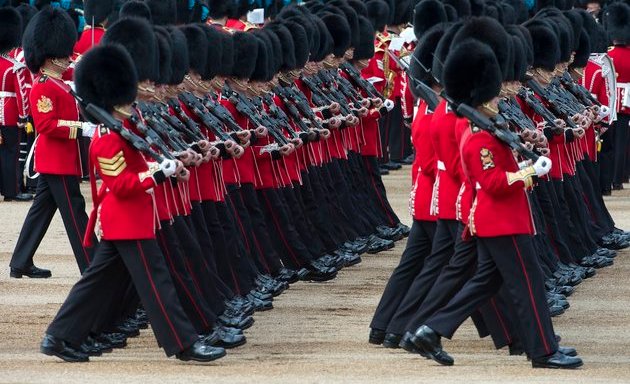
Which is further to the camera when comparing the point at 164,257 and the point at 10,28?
the point at 10,28

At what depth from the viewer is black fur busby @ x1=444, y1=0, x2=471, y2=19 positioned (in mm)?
13055

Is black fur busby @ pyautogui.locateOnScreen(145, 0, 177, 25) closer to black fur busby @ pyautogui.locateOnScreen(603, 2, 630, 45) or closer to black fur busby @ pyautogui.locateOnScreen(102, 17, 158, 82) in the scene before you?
black fur busby @ pyautogui.locateOnScreen(102, 17, 158, 82)

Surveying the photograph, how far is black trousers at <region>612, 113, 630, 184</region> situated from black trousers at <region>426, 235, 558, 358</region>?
7.41 meters

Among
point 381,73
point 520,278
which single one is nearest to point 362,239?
point 381,73

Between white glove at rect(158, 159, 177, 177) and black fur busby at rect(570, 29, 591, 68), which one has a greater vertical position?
white glove at rect(158, 159, 177, 177)

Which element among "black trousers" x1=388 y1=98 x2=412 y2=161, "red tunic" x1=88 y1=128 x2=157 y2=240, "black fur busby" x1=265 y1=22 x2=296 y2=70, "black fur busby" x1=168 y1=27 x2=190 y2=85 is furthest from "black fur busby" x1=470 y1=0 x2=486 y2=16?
"red tunic" x1=88 y1=128 x2=157 y2=240

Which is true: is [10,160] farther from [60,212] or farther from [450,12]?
[60,212]

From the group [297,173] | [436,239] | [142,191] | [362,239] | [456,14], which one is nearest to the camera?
[142,191]

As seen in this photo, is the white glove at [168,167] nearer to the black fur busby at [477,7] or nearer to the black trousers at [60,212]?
the black trousers at [60,212]

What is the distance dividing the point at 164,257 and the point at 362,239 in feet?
12.0

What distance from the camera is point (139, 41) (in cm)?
876

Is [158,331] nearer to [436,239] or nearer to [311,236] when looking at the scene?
[436,239]

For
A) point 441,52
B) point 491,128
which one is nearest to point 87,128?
point 441,52

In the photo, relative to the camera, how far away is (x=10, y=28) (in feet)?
47.9
